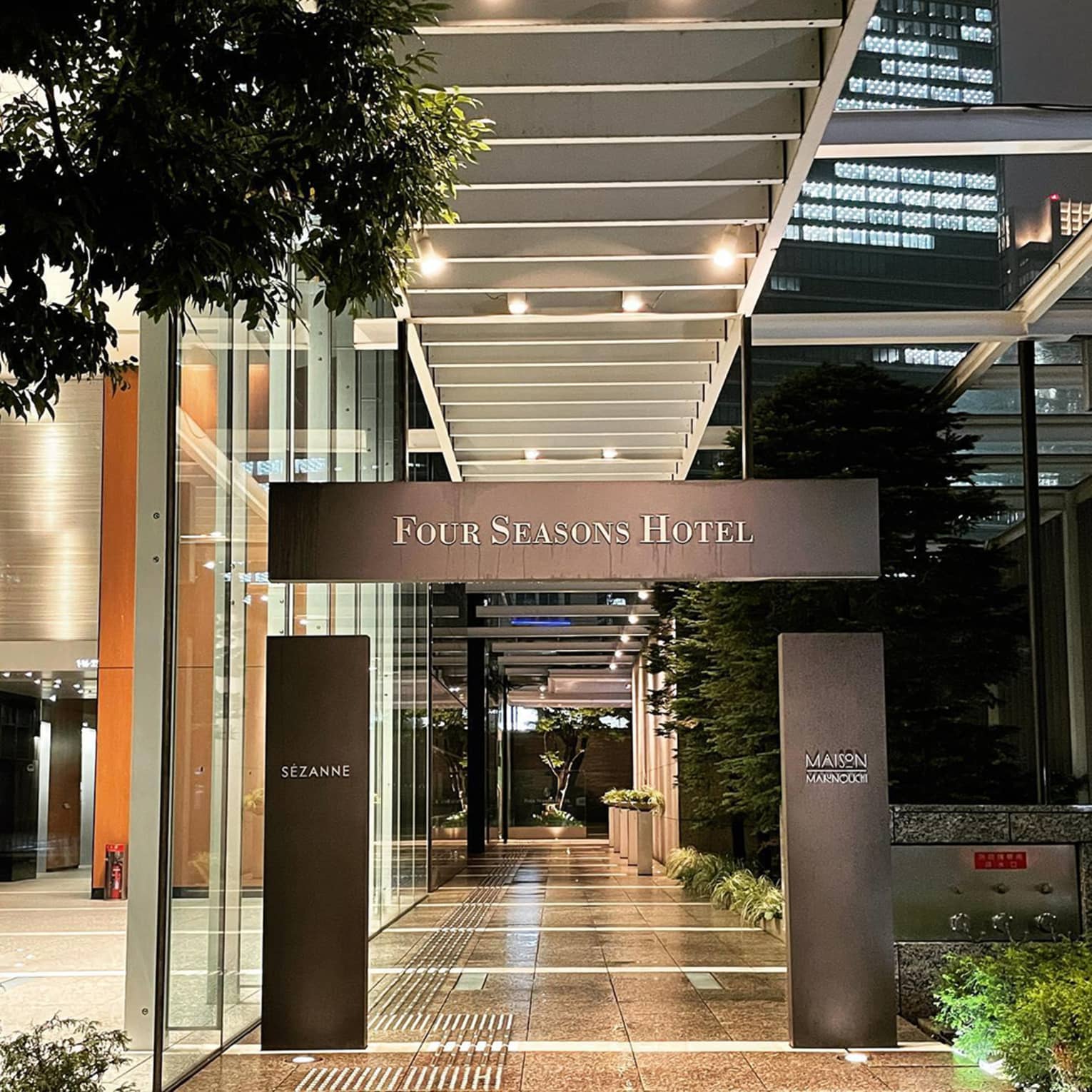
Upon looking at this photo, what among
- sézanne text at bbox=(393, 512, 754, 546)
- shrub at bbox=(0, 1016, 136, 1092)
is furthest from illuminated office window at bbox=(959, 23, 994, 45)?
shrub at bbox=(0, 1016, 136, 1092)

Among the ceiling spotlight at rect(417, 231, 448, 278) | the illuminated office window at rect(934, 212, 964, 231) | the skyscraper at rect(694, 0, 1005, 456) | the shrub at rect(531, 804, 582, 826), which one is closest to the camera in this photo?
the ceiling spotlight at rect(417, 231, 448, 278)

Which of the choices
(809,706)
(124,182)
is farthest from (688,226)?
(124,182)

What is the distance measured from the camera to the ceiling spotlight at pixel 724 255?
869 centimetres

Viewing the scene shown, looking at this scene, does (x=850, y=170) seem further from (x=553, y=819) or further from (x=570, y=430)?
(x=553, y=819)

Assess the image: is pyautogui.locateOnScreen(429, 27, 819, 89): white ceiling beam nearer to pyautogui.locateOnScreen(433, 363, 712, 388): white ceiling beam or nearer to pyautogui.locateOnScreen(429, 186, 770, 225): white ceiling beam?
pyautogui.locateOnScreen(429, 186, 770, 225): white ceiling beam

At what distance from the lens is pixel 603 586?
15227mm

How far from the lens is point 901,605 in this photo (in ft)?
42.0

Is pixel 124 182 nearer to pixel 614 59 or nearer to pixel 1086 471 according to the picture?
pixel 614 59

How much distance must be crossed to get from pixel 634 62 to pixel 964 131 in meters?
2.17

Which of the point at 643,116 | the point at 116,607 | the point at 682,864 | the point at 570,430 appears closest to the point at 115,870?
the point at 116,607

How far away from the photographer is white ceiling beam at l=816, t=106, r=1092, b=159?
26.0 ft

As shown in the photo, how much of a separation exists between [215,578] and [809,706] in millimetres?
3178

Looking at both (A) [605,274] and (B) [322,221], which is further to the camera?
(A) [605,274]

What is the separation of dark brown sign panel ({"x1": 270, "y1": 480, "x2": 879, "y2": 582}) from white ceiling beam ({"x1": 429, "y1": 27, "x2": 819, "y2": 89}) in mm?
2027
